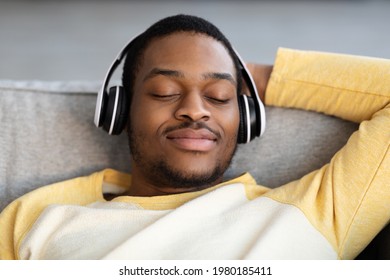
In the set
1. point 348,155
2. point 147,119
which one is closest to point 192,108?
point 147,119

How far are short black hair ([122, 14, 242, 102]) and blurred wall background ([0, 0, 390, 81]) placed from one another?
1.50m

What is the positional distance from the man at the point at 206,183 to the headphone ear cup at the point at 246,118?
0.02 m

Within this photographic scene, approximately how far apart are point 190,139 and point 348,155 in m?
0.37

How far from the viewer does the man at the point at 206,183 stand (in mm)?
1180

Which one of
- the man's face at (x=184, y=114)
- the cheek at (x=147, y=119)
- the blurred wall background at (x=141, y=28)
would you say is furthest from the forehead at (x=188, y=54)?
the blurred wall background at (x=141, y=28)

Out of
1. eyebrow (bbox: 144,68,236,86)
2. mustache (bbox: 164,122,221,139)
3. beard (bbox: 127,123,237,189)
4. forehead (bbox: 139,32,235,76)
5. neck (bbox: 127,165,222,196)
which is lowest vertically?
neck (bbox: 127,165,222,196)

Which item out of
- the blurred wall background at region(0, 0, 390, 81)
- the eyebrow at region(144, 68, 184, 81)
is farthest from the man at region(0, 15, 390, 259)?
the blurred wall background at region(0, 0, 390, 81)

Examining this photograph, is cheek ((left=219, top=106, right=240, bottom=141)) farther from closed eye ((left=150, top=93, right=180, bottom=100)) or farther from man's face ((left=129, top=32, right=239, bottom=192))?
closed eye ((left=150, top=93, right=180, bottom=100))

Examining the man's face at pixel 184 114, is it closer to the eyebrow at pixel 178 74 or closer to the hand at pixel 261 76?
the eyebrow at pixel 178 74

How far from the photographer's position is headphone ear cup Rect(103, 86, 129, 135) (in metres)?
1.38

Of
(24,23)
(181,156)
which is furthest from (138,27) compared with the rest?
(181,156)

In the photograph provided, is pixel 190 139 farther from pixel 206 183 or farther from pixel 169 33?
pixel 169 33

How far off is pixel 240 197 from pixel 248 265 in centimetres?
24

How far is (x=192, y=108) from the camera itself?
1.27 meters
